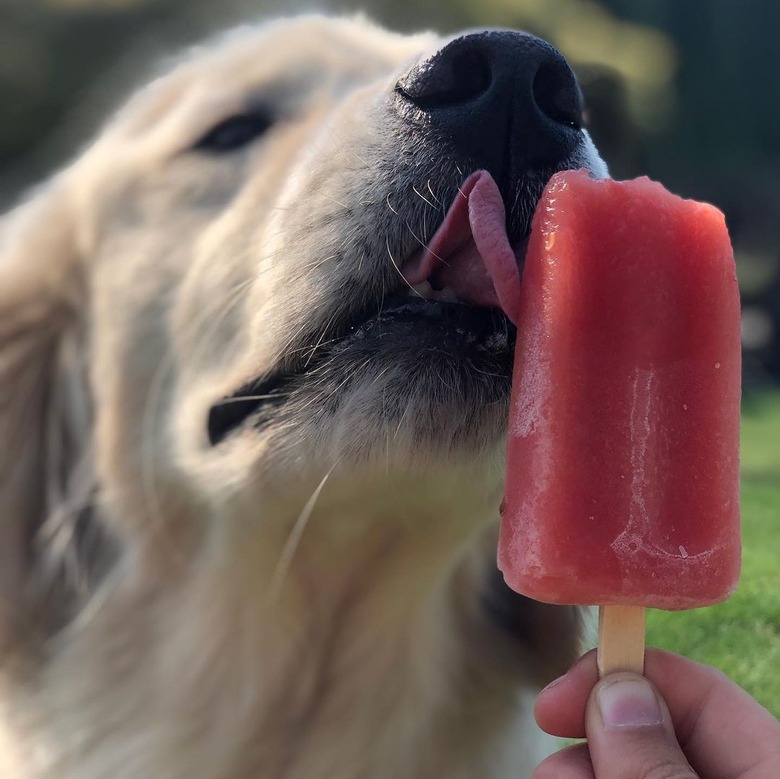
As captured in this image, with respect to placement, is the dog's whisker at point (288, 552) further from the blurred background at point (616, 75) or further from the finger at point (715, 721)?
the blurred background at point (616, 75)

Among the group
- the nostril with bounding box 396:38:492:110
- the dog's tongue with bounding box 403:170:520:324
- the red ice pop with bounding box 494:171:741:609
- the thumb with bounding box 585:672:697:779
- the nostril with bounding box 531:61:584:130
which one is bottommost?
the thumb with bounding box 585:672:697:779

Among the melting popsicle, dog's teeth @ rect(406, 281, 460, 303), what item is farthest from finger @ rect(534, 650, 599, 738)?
dog's teeth @ rect(406, 281, 460, 303)

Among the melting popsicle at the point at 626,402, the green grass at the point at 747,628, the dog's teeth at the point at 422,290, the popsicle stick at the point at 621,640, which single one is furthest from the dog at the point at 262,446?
the green grass at the point at 747,628

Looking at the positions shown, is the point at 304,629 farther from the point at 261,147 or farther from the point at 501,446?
the point at 261,147

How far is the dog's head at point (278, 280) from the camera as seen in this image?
1.10m

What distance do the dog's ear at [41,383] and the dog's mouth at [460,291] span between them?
0.67 metres

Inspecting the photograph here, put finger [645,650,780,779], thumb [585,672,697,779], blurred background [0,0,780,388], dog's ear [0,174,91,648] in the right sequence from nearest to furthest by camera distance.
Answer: thumb [585,672,697,779] → finger [645,650,780,779] → dog's ear [0,174,91,648] → blurred background [0,0,780,388]

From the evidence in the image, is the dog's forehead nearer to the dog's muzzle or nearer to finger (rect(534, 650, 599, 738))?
the dog's muzzle

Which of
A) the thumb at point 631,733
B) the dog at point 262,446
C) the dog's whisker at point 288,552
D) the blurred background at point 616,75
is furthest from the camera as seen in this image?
the blurred background at point 616,75

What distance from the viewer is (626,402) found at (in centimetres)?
99

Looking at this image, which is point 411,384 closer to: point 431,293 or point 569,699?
point 431,293

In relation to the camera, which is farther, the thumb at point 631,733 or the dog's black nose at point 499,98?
the dog's black nose at point 499,98

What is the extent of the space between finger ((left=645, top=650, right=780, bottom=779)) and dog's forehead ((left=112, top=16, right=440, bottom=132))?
1110mm

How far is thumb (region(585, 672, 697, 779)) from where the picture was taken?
0.92m
